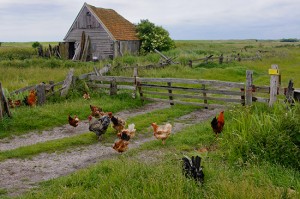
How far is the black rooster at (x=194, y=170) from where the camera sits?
555 cm

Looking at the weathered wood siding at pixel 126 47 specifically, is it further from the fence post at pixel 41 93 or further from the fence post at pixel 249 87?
the fence post at pixel 249 87

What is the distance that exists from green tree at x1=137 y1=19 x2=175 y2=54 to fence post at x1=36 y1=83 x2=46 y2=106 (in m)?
21.7

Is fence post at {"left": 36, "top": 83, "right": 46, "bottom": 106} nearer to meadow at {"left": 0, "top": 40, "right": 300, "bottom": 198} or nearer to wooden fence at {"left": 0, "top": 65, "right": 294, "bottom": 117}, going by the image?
wooden fence at {"left": 0, "top": 65, "right": 294, "bottom": 117}

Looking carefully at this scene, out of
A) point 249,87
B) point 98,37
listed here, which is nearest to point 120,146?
point 249,87

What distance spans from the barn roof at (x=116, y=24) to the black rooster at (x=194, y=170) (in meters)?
26.7

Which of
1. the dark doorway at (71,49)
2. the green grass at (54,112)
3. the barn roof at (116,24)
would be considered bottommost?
the green grass at (54,112)

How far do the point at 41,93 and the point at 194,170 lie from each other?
364 inches

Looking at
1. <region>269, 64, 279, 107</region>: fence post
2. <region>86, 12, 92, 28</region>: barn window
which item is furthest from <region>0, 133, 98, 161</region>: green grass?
<region>86, 12, 92, 28</region>: barn window

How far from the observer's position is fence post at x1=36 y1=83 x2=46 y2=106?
13.3 meters

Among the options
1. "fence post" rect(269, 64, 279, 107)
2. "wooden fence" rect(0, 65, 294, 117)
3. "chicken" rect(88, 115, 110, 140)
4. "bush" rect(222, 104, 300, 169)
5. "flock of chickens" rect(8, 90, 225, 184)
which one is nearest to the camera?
"flock of chickens" rect(8, 90, 225, 184)

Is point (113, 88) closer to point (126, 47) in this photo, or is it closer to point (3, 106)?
point (3, 106)

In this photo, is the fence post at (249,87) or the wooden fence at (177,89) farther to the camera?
the fence post at (249,87)

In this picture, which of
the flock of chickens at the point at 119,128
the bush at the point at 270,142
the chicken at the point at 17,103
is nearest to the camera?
the bush at the point at 270,142

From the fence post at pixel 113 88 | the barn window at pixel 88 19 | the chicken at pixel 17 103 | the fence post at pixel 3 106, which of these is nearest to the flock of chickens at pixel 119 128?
the fence post at pixel 3 106
